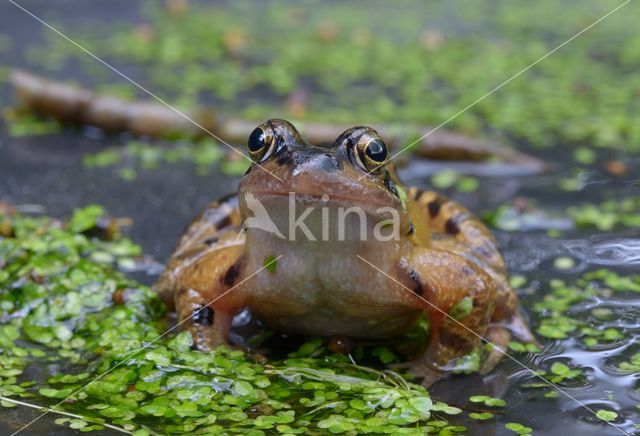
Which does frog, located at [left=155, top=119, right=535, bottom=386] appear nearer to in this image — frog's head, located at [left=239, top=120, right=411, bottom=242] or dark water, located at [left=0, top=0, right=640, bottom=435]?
frog's head, located at [left=239, top=120, right=411, bottom=242]

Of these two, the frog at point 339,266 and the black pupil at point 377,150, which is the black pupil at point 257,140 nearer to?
the frog at point 339,266

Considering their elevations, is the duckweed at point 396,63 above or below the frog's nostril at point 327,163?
above

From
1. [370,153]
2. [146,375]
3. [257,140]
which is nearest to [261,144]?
[257,140]

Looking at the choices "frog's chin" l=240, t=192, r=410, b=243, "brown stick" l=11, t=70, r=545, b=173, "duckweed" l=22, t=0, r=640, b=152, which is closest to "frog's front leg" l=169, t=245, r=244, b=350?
"frog's chin" l=240, t=192, r=410, b=243

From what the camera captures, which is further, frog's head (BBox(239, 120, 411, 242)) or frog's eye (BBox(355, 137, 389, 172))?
frog's eye (BBox(355, 137, 389, 172))

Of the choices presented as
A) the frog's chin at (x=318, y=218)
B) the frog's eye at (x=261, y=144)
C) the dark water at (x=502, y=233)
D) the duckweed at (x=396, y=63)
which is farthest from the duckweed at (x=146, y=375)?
the duckweed at (x=396, y=63)

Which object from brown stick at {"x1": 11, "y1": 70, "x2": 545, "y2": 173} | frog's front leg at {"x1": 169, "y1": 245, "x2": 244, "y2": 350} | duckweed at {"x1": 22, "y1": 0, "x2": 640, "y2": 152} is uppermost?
duckweed at {"x1": 22, "y1": 0, "x2": 640, "y2": 152}
